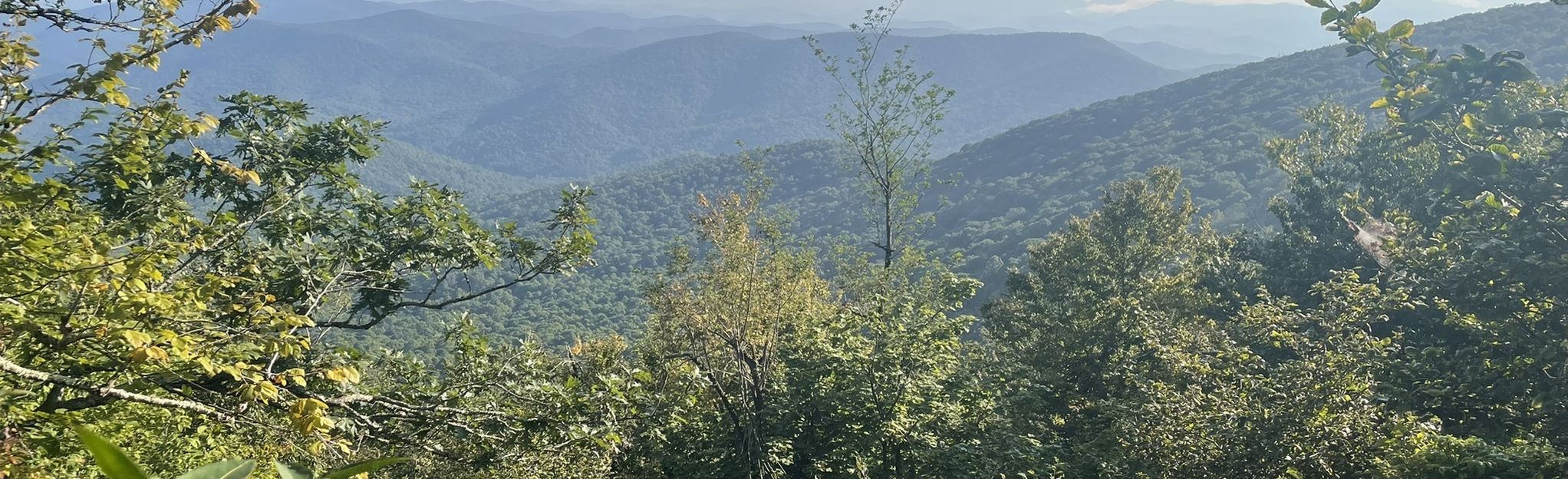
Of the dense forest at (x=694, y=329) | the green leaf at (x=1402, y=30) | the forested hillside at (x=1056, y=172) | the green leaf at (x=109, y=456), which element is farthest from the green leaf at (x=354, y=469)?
the forested hillside at (x=1056, y=172)

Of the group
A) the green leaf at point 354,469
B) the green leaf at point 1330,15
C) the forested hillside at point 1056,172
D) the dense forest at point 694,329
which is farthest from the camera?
the forested hillside at point 1056,172

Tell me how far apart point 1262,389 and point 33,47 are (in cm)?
1016

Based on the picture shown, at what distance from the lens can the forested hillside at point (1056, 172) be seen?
8050 centimetres

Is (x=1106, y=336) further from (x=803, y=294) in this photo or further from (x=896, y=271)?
(x=803, y=294)

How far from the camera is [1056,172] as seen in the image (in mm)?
120812

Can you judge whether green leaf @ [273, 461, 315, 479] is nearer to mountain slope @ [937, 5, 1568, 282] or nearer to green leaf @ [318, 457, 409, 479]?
green leaf @ [318, 457, 409, 479]

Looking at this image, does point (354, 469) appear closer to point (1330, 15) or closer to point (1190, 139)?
point (1330, 15)

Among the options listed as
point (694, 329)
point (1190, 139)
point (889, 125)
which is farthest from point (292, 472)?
point (1190, 139)

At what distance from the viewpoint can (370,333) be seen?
57781mm

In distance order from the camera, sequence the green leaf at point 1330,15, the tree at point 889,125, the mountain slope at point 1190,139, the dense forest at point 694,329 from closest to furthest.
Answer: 1. the dense forest at point 694,329
2. the green leaf at point 1330,15
3. the tree at point 889,125
4. the mountain slope at point 1190,139

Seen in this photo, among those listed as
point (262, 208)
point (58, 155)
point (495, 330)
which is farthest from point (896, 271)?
point (495, 330)

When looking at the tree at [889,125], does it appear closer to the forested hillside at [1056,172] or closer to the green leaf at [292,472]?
the green leaf at [292,472]

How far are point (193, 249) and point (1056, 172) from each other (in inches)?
4892

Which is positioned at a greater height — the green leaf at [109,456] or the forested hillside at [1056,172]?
the green leaf at [109,456]
